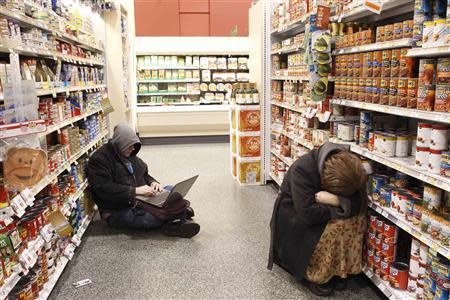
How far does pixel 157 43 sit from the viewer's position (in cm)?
984

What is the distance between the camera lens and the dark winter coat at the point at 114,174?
4207 millimetres

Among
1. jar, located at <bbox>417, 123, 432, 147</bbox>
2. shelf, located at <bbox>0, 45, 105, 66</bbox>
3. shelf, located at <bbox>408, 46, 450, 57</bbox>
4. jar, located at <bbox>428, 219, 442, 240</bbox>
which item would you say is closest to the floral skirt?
jar, located at <bbox>428, 219, 442, 240</bbox>

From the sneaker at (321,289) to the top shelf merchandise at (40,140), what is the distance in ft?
6.05

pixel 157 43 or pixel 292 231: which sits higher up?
pixel 157 43

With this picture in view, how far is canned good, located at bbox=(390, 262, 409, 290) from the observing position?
2.80 m

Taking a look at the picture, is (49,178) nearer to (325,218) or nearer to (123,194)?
(123,194)

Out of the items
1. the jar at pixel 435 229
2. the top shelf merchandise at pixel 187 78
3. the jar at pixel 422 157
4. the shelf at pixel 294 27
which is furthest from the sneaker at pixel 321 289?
the top shelf merchandise at pixel 187 78

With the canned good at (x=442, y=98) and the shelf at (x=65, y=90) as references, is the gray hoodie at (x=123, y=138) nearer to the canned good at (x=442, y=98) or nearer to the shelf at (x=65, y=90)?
the shelf at (x=65, y=90)

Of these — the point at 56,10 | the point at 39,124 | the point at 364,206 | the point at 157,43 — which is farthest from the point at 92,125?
the point at 157,43

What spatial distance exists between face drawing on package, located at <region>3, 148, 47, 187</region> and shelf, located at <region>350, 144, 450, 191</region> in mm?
2196

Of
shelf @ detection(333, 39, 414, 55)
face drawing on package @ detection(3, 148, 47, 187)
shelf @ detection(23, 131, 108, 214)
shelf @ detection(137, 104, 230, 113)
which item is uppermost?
shelf @ detection(333, 39, 414, 55)

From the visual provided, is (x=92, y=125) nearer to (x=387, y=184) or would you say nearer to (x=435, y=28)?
(x=387, y=184)

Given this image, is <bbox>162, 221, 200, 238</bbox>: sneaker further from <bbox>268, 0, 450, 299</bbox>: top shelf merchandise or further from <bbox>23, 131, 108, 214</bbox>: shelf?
<bbox>268, 0, 450, 299</bbox>: top shelf merchandise

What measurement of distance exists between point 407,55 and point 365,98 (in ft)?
2.21
